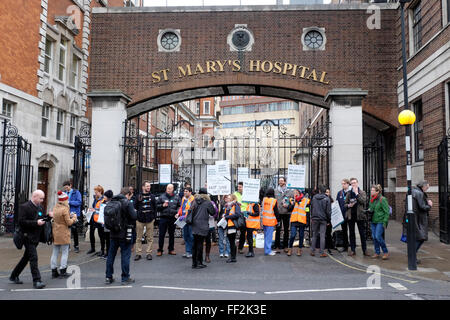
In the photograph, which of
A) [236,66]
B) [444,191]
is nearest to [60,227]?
[444,191]

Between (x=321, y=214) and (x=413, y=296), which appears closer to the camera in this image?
(x=413, y=296)

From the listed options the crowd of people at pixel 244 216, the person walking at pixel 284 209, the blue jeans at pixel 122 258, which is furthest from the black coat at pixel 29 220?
the person walking at pixel 284 209

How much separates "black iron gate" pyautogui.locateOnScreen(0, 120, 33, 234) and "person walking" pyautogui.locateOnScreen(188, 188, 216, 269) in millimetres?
8107

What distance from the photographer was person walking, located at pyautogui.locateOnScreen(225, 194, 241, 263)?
31.9 ft

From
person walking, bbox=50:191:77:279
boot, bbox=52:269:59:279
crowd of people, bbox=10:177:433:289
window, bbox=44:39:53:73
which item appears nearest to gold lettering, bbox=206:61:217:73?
window, bbox=44:39:53:73

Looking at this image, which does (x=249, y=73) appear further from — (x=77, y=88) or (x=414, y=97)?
(x=77, y=88)

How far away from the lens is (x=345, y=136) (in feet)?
41.9

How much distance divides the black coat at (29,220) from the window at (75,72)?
588 inches

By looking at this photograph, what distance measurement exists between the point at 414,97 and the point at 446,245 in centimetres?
697

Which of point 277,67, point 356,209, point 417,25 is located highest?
point 417,25

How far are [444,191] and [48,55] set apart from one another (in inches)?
683

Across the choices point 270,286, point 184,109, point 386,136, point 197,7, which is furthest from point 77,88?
point 184,109

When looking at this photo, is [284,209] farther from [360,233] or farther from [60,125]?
Result: [60,125]

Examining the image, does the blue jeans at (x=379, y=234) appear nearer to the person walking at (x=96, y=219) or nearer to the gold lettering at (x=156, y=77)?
the person walking at (x=96, y=219)
